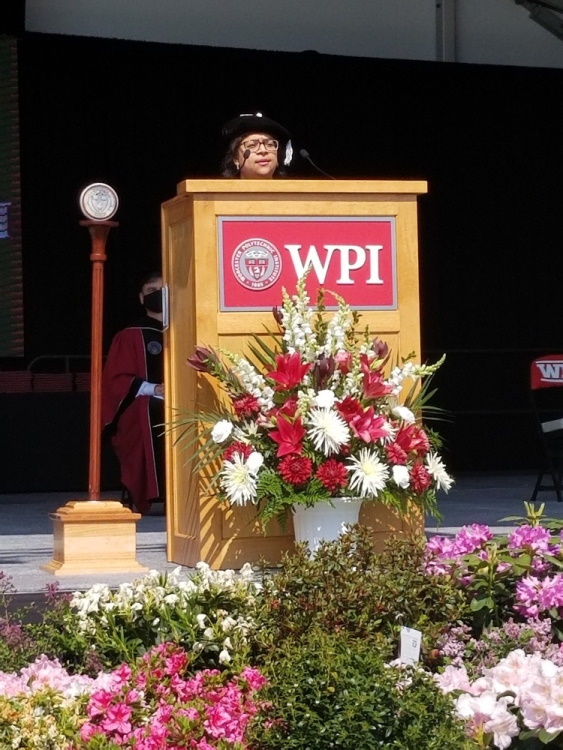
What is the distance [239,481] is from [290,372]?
0.36 metres

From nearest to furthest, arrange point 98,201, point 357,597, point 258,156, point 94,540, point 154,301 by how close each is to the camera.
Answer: point 357,597
point 258,156
point 94,540
point 98,201
point 154,301

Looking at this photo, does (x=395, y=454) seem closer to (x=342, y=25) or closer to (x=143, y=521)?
(x=143, y=521)

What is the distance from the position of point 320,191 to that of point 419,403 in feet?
2.36

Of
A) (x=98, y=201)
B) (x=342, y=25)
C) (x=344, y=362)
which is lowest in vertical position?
(x=344, y=362)

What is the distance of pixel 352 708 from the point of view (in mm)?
2730

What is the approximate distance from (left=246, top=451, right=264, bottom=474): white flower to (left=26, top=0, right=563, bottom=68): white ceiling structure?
885 centimetres

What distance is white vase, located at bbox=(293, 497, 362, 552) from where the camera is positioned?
4.57 meters

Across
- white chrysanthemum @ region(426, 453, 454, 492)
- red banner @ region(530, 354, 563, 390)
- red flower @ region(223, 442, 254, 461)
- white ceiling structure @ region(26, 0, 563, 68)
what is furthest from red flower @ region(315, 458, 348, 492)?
white ceiling structure @ region(26, 0, 563, 68)

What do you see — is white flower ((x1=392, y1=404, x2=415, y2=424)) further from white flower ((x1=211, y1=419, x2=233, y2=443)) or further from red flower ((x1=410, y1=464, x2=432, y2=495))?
white flower ((x1=211, y1=419, x2=233, y2=443))

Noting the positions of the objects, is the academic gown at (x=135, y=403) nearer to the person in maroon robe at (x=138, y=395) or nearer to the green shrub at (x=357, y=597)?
the person in maroon robe at (x=138, y=395)

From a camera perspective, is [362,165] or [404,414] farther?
[362,165]

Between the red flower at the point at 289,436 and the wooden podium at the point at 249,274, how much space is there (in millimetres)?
366

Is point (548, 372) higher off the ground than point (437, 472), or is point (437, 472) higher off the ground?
point (548, 372)

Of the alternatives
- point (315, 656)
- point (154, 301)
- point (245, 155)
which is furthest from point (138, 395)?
point (315, 656)
